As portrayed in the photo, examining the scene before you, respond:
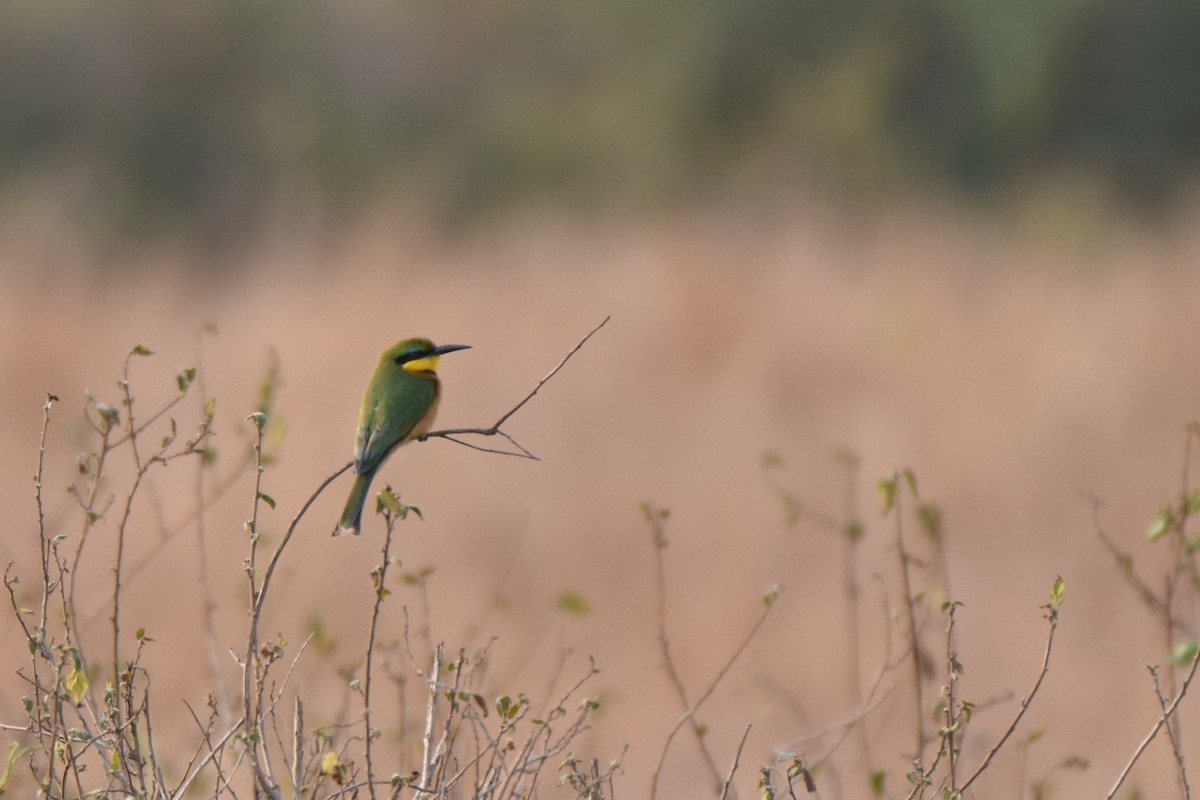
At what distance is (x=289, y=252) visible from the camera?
14.0 metres

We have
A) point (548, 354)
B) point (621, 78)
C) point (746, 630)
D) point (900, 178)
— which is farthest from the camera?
point (621, 78)

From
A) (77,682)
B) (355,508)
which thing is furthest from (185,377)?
(355,508)

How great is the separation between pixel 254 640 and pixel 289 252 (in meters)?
11.8

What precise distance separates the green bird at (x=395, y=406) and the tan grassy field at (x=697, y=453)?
2.36 m

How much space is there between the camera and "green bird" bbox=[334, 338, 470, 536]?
4285 millimetres

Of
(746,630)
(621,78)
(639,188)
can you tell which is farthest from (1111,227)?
(746,630)

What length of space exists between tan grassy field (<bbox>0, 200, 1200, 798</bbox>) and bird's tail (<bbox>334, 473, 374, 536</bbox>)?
8.16 feet

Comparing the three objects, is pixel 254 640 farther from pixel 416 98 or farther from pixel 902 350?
pixel 416 98

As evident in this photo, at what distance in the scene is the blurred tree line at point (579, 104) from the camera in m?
18.7

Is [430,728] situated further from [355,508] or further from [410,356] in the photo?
[410,356]

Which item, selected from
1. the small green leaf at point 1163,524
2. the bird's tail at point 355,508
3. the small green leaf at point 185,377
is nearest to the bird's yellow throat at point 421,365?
the bird's tail at point 355,508

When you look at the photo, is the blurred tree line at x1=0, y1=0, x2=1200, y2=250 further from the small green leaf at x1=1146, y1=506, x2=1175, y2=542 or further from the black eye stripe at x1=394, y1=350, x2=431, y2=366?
the small green leaf at x1=1146, y1=506, x2=1175, y2=542

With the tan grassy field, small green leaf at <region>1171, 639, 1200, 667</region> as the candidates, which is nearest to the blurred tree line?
the tan grassy field

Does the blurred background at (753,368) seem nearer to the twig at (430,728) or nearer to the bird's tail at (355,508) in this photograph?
the bird's tail at (355,508)
